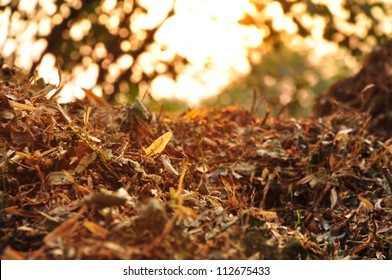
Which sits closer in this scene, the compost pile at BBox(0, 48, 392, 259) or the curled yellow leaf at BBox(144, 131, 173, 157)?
the compost pile at BBox(0, 48, 392, 259)

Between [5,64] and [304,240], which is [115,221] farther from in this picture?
[5,64]

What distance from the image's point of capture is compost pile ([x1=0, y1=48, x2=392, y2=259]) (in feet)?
4.08

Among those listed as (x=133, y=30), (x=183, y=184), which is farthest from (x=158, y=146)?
(x=133, y=30)

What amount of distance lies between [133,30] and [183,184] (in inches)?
86.0

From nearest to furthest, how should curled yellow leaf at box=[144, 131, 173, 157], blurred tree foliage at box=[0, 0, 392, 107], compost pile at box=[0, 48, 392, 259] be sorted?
compost pile at box=[0, 48, 392, 259], curled yellow leaf at box=[144, 131, 173, 157], blurred tree foliage at box=[0, 0, 392, 107]

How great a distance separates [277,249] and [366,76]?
2160 millimetres

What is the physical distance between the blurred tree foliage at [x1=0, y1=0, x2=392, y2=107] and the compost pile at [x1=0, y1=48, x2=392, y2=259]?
973mm

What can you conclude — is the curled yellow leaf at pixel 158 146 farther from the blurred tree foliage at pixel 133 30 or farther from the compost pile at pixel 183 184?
the blurred tree foliage at pixel 133 30

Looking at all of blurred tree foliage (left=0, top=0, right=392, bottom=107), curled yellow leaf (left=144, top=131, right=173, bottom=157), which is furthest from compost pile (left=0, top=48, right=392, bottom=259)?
blurred tree foliage (left=0, top=0, right=392, bottom=107)

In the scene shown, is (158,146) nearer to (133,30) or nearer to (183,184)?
(183,184)

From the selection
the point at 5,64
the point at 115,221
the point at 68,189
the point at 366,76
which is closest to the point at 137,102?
the point at 5,64

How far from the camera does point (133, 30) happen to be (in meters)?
3.67

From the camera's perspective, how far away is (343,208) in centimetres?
199

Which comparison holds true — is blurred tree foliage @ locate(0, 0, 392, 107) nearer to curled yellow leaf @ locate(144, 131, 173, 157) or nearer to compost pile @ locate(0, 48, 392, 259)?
compost pile @ locate(0, 48, 392, 259)
